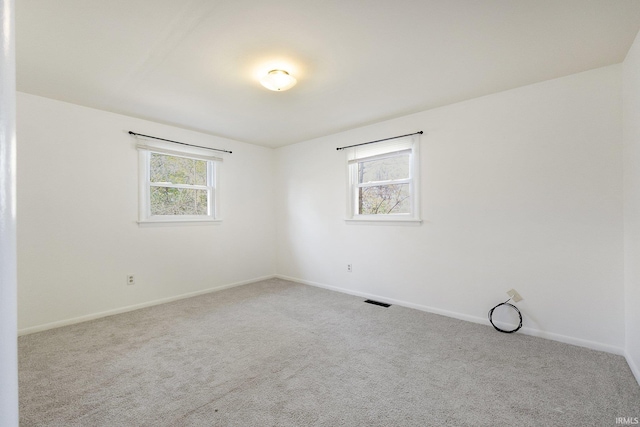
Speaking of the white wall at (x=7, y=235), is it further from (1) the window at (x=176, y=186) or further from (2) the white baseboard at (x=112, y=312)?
(1) the window at (x=176, y=186)

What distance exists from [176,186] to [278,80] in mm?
2413

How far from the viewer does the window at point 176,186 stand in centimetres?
366

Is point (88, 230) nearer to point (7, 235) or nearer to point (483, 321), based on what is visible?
point (7, 235)

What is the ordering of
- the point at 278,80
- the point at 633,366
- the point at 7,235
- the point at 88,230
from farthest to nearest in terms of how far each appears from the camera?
the point at 88,230
the point at 278,80
the point at 633,366
the point at 7,235

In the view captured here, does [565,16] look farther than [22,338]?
No

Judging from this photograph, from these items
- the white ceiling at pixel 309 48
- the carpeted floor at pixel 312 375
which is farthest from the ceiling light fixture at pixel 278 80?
the carpeted floor at pixel 312 375

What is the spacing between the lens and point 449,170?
3215 millimetres

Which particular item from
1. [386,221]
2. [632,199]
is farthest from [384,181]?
[632,199]

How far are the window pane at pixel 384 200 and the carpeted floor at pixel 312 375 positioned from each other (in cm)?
140

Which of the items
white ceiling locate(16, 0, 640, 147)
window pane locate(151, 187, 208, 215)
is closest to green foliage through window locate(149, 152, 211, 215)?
window pane locate(151, 187, 208, 215)

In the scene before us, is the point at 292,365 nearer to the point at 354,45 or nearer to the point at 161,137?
the point at 354,45

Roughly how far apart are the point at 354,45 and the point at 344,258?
2.87 m

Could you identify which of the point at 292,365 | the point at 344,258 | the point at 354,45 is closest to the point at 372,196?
the point at 344,258

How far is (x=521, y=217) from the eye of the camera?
2758mm
